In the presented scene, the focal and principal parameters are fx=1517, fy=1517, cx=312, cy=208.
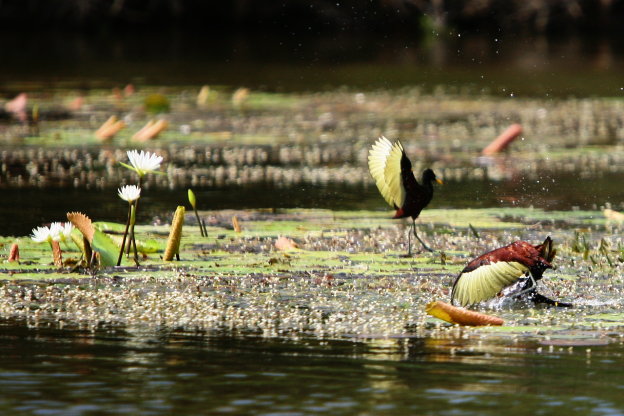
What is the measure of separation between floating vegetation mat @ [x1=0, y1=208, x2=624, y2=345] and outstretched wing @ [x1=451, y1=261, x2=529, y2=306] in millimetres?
93

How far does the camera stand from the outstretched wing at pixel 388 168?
21.5ft

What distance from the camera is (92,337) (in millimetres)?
4918

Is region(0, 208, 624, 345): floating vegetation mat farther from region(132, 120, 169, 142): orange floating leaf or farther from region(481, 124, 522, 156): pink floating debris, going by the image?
region(132, 120, 169, 142): orange floating leaf

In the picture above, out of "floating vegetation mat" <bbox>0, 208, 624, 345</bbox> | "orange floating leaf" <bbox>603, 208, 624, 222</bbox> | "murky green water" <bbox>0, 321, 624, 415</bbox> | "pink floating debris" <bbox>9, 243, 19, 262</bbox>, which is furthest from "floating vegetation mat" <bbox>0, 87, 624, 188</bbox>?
"murky green water" <bbox>0, 321, 624, 415</bbox>

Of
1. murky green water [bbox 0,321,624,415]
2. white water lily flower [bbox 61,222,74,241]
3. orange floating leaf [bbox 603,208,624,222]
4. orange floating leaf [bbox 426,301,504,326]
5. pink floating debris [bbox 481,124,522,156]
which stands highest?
pink floating debris [bbox 481,124,522,156]

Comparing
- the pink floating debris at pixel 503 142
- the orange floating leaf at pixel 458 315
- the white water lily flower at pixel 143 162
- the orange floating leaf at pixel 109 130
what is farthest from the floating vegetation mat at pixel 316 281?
the orange floating leaf at pixel 109 130

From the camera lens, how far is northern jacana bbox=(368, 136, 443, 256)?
6551mm

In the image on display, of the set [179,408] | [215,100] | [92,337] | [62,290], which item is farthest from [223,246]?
[215,100]

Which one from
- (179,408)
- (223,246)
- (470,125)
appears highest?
(470,125)

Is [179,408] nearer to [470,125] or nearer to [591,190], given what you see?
[591,190]

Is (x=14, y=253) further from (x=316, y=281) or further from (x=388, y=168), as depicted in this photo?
(x=388, y=168)

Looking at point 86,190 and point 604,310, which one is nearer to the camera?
point 604,310

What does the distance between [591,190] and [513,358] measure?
449 cm

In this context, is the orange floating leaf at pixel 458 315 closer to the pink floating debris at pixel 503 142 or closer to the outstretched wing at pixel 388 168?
the outstretched wing at pixel 388 168
